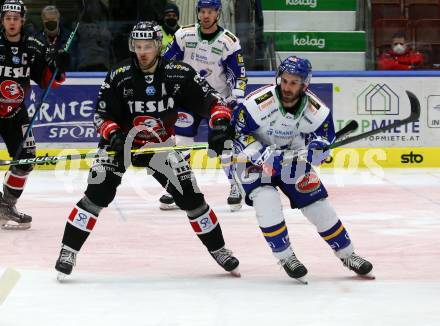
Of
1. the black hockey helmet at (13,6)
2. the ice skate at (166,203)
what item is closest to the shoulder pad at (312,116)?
the black hockey helmet at (13,6)

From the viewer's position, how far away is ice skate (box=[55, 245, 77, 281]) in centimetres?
514

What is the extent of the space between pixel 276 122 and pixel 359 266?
78 centimetres

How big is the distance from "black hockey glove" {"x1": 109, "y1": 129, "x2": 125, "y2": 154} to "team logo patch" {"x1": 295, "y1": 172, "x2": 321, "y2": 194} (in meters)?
0.82

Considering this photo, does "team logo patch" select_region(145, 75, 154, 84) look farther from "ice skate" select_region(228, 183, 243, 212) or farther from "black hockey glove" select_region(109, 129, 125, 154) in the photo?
"ice skate" select_region(228, 183, 243, 212)

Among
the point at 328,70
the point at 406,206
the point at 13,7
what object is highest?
the point at 13,7

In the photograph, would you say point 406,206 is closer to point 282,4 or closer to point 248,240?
point 248,240

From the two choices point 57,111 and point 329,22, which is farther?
point 329,22

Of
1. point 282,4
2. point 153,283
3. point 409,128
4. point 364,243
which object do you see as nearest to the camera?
point 153,283

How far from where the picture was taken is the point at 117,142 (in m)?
5.03

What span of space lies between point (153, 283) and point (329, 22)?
696 centimetres

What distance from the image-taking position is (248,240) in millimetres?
6500

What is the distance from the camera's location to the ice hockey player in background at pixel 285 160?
5059 mm

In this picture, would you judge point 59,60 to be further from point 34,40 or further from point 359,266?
point 359,266

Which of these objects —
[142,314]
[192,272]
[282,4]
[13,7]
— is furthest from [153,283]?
[282,4]
